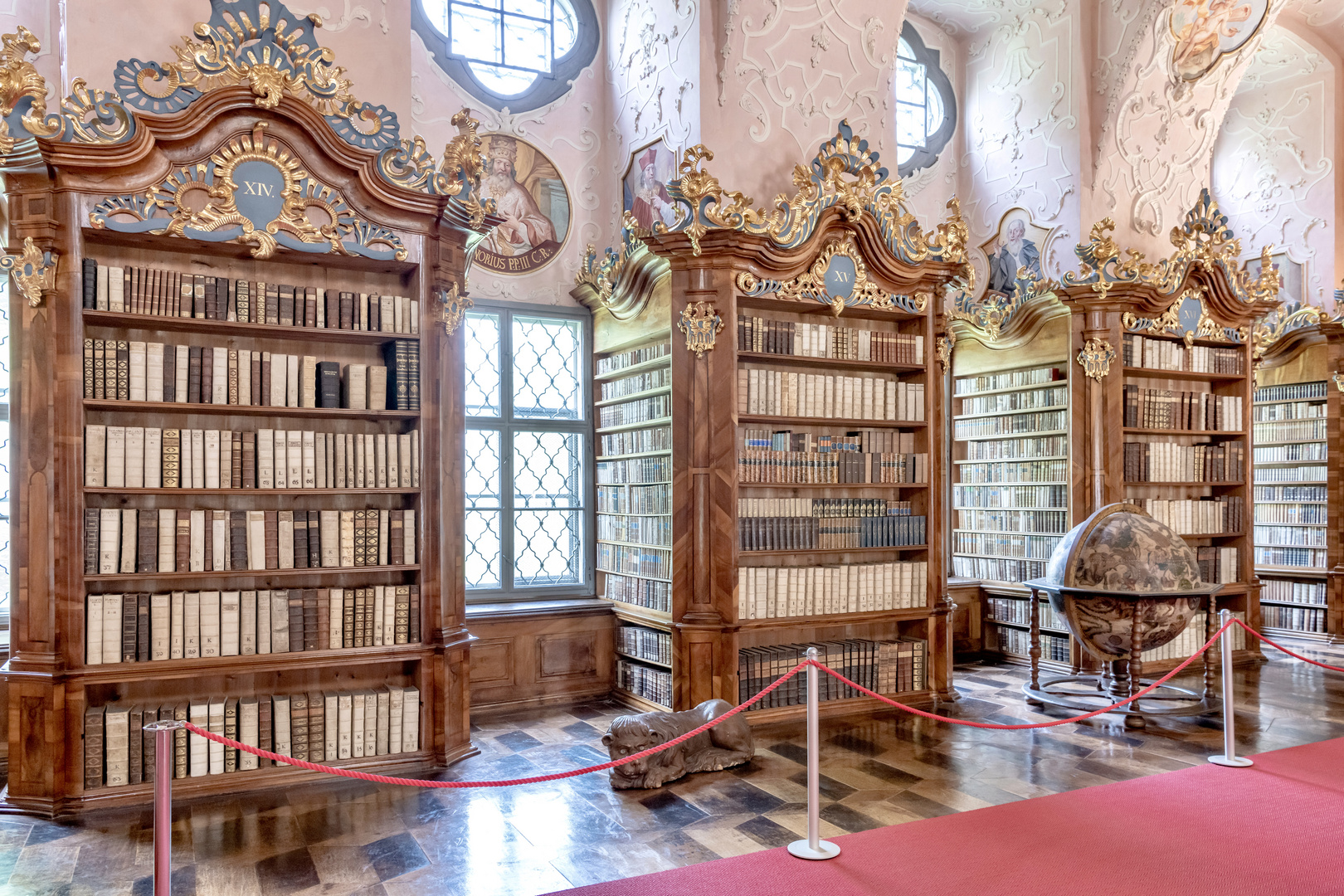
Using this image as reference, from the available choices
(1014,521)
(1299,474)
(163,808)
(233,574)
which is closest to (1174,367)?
(1014,521)

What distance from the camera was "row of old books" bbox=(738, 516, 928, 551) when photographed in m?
6.56

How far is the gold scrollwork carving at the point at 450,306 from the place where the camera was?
5.55m

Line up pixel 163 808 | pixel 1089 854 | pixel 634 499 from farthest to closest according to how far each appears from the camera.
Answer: pixel 634 499, pixel 1089 854, pixel 163 808

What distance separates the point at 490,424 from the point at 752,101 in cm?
293

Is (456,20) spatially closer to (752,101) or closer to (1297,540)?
(752,101)

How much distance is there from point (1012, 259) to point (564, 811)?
253 inches

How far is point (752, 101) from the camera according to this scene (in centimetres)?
662

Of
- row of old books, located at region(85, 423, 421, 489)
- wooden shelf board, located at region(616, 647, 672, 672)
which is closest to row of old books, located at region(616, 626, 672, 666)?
wooden shelf board, located at region(616, 647, 672, 672)

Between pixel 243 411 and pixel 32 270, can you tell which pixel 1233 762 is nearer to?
pixel 243 411

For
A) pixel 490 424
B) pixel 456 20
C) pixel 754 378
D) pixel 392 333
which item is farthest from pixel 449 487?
pixel 456 20

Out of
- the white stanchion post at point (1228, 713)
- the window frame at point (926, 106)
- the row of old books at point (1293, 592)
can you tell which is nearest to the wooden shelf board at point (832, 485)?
the white stanchion post at point (1228, 713)

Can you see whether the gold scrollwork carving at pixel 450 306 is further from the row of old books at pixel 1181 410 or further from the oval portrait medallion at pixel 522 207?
the row of old books at pixel 1181 410

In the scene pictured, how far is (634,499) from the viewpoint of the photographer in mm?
6996

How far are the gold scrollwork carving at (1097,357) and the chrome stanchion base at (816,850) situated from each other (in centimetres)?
533
